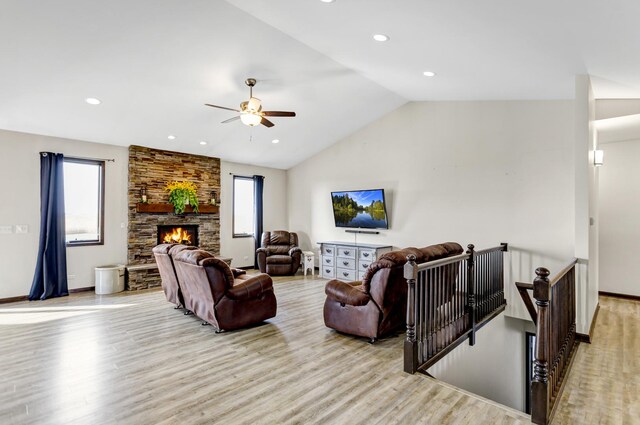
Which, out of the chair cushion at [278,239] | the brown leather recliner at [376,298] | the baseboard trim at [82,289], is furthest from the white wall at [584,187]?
the baseboard trim at [82,289]

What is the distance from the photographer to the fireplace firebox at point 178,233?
754 centimetres

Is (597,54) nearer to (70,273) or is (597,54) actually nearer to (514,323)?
(514,323)

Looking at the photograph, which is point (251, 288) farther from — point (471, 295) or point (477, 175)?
point (477, 175)

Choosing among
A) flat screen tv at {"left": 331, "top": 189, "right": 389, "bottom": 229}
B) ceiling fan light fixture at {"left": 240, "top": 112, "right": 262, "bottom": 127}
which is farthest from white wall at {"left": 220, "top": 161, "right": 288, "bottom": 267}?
ceiling fan light fixture at {"left": 240, "top": 112, "right": 262, "bottom": 127}

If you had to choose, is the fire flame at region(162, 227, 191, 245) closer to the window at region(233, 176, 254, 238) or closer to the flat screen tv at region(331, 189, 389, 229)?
the window at region(233, 176, 254, 238)

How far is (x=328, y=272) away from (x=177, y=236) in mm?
3547

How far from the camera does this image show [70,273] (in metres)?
6.40

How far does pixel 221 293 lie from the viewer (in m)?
4.20

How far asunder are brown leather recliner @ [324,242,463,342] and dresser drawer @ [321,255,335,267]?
360 centimetres

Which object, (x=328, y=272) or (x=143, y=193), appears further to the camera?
(x=328, y=272)

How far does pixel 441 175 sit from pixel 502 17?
3833mm

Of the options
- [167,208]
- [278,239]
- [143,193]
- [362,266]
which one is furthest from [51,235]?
[362,266]

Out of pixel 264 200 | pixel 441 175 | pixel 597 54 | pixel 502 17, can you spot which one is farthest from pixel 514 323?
pixel 264 200

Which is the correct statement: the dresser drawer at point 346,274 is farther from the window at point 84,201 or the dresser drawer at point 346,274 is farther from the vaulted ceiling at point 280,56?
the window at point 84,201
